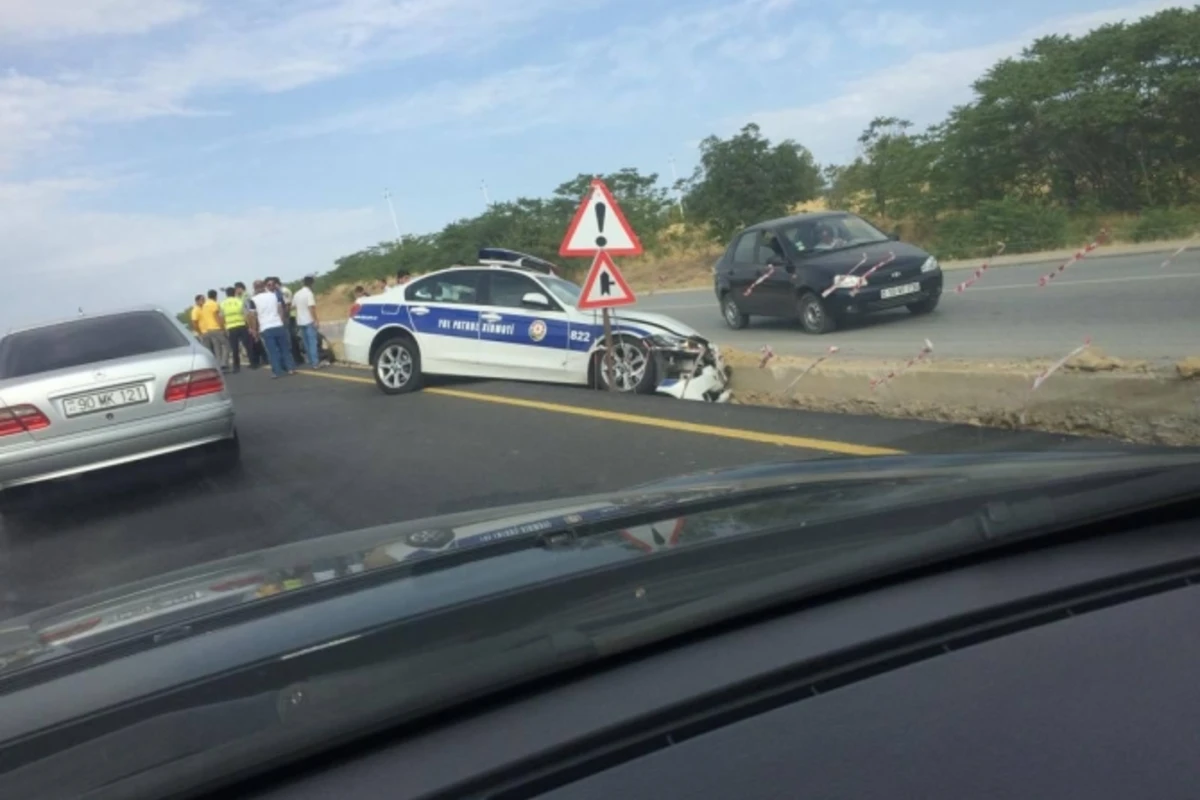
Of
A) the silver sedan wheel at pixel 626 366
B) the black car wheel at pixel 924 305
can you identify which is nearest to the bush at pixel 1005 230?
the black car wheel at pixel 924 305

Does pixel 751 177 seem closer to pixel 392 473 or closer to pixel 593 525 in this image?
pixel 392 473

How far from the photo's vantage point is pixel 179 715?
1.85 metres

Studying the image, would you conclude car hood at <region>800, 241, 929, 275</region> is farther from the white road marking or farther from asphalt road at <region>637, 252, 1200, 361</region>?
the white road marking

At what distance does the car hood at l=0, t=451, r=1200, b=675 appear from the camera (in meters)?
2.89

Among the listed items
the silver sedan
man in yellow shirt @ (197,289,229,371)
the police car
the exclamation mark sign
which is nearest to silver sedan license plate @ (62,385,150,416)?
the silver sedan

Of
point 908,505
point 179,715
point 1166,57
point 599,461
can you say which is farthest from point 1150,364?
point 1166,57

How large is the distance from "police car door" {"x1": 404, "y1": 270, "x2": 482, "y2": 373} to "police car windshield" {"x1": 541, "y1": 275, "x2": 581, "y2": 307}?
0.93m

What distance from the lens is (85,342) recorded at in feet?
30.1

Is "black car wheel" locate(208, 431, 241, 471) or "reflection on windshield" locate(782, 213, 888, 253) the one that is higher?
"reflection on windshield" locate(782, 213, 888, 253)

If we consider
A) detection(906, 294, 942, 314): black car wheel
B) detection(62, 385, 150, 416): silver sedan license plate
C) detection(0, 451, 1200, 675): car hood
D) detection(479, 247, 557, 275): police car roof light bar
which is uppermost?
detection(479, 247, 557, 275): police car roof light bar

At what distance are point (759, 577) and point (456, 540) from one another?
1267 mm

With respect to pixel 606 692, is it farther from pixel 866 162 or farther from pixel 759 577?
pixel 866 162

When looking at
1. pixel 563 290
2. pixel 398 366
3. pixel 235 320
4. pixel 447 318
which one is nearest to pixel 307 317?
pixel 235 320

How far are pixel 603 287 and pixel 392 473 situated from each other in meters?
3.26
